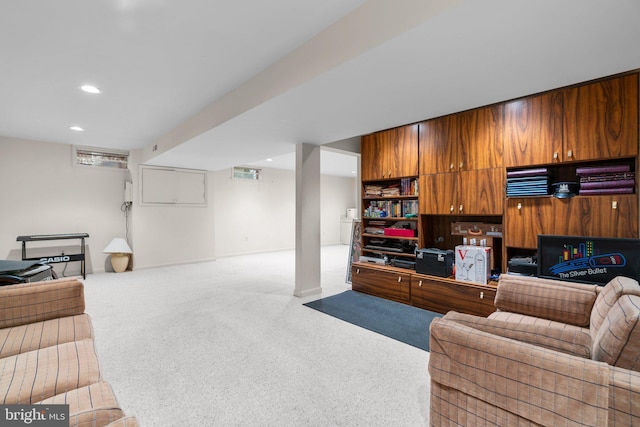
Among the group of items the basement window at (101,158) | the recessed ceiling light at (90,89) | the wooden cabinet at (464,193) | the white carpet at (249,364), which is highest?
the recessed ceiling light at (90,89)

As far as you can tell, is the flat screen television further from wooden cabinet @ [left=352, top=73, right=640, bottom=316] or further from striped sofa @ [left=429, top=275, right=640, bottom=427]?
striped sofa @ [left=429, top=275, right=640, bottom=427]

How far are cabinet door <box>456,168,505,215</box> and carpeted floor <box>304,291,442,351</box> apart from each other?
131 centimetres

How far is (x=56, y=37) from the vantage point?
209 cm

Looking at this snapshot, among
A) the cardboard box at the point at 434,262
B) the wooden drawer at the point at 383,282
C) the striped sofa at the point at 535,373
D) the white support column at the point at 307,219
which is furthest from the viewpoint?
the white support column at the point at 307,219

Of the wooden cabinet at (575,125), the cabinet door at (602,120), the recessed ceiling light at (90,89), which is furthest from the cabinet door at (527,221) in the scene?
the recessed ceiling light at (90,89)

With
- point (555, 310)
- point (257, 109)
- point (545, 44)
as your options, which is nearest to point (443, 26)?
point (545, 44)

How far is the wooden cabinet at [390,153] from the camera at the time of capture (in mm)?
3914

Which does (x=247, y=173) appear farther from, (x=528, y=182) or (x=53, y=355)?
(x=53, y=355)

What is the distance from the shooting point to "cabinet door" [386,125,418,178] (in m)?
3.88

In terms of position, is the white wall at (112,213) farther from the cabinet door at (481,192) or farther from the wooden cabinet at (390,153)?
the cabinet door at (481,192)

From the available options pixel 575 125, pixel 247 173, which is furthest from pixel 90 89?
pixel 247 173

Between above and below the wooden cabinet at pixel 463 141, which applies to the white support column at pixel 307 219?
below

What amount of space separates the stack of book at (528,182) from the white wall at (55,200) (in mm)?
6880

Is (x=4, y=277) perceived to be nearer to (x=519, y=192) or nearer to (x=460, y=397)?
(x=460, y=397)
